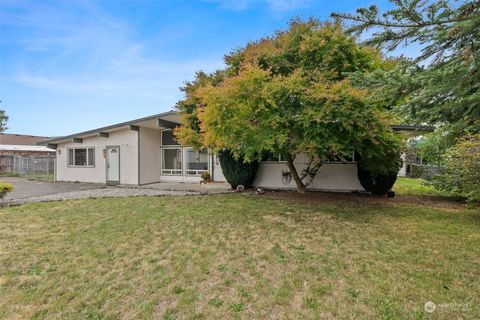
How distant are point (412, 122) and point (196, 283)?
3.53 m

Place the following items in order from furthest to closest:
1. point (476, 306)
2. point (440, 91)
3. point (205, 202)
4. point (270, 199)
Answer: point (270, 199), point (205, 202), point (476, 306), point (440, 91)

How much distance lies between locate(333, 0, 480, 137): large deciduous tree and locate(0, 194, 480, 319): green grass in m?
2.19

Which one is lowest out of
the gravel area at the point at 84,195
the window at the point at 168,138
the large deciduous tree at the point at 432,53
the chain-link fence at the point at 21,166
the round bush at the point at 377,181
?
the gravel area at the point at 84,195

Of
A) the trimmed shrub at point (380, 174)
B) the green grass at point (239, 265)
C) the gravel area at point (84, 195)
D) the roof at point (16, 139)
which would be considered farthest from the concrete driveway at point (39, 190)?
the roof at point (16, 139)

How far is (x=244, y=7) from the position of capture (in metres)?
9.13

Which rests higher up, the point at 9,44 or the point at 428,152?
the point at 9,44

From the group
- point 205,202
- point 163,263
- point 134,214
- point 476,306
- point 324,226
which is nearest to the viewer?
point 476,306

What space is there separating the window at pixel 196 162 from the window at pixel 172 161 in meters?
0.66

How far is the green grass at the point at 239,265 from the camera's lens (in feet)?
9.75

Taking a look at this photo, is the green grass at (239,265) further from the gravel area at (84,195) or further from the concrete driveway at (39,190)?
the concrete driveway at (39,190)

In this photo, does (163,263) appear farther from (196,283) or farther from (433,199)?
(433,199)

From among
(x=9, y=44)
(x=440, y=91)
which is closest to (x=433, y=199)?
(x=440, y=91)

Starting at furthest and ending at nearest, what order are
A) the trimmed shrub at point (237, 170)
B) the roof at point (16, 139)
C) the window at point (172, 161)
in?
the roof at point (16, 139) → the window at point (172, 161) → the trimmed shrub at point (237, 170)

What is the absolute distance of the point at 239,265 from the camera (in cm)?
396
